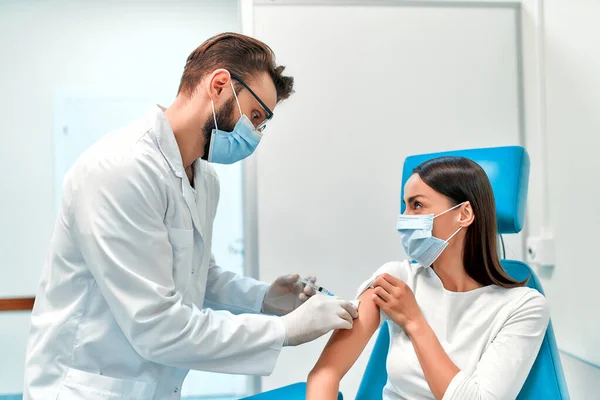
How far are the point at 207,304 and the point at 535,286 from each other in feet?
3.33

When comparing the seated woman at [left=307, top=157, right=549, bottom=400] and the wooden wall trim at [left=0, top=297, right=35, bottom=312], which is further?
the wooden wall trim at [left=0, top=297, right=35, bottom=312]

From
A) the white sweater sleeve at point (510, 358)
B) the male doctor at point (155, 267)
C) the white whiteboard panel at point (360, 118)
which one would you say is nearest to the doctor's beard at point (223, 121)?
the male doctor at point (155, 267)

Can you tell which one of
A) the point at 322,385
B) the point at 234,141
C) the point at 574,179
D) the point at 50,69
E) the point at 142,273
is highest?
the point at 50,69

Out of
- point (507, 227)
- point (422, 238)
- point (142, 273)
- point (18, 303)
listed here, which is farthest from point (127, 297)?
point (18, 303)

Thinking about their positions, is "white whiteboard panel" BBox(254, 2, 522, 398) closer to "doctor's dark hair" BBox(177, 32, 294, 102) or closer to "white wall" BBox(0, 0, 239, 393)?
"white wall" BBox(0, 0, 239, 393)

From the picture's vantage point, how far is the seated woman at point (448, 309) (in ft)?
4.28

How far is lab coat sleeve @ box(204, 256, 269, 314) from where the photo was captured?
1.75m

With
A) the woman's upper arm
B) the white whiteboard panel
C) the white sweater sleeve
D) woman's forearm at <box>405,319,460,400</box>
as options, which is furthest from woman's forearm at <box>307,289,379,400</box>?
the white whiteboard panel

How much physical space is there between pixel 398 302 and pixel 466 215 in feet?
0.97

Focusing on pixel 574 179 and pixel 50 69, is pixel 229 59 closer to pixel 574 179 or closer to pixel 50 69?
pixel 574 179

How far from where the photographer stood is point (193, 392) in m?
2.76

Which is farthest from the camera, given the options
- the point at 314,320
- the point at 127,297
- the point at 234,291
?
the point at 234,291

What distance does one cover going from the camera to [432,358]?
1.30 m

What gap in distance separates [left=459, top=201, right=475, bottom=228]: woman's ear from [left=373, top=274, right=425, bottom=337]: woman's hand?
0.73 feet
